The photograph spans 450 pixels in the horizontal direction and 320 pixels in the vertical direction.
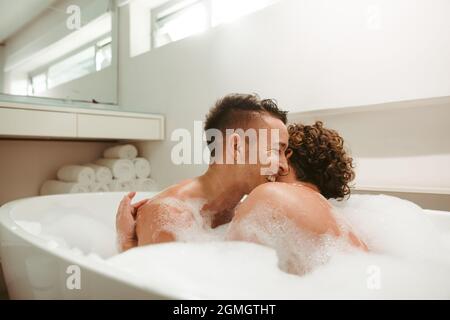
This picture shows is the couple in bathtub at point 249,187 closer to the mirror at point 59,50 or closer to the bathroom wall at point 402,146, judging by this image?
the bathroom wall at point 402,146

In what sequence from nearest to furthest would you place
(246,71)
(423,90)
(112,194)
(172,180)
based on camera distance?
(423,90) < (112,194) < (246,71) < (172,180)

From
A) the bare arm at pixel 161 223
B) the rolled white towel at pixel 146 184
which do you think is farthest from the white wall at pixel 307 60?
the bare arm at pixel 161 223

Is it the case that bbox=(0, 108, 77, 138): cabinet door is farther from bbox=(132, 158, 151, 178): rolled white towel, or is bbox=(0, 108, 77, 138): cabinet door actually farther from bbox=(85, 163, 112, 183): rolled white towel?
bbox=(132, 158, 151, 178): rolled white towel

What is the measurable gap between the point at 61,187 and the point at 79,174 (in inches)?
5.2

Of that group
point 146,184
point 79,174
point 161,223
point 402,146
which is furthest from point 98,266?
point 146,184

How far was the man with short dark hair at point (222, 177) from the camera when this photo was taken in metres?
1.02

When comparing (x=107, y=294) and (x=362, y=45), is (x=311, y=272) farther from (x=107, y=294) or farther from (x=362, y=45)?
(x=362, y=45)

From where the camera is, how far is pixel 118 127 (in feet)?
7.08

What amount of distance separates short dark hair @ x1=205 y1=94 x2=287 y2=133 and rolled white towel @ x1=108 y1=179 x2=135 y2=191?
1.32 m

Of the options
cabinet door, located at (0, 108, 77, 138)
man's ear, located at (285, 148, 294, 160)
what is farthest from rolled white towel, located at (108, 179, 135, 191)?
man's ear, located at (285, 148, 294, 160)

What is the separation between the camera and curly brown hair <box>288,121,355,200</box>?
1.21 metres
